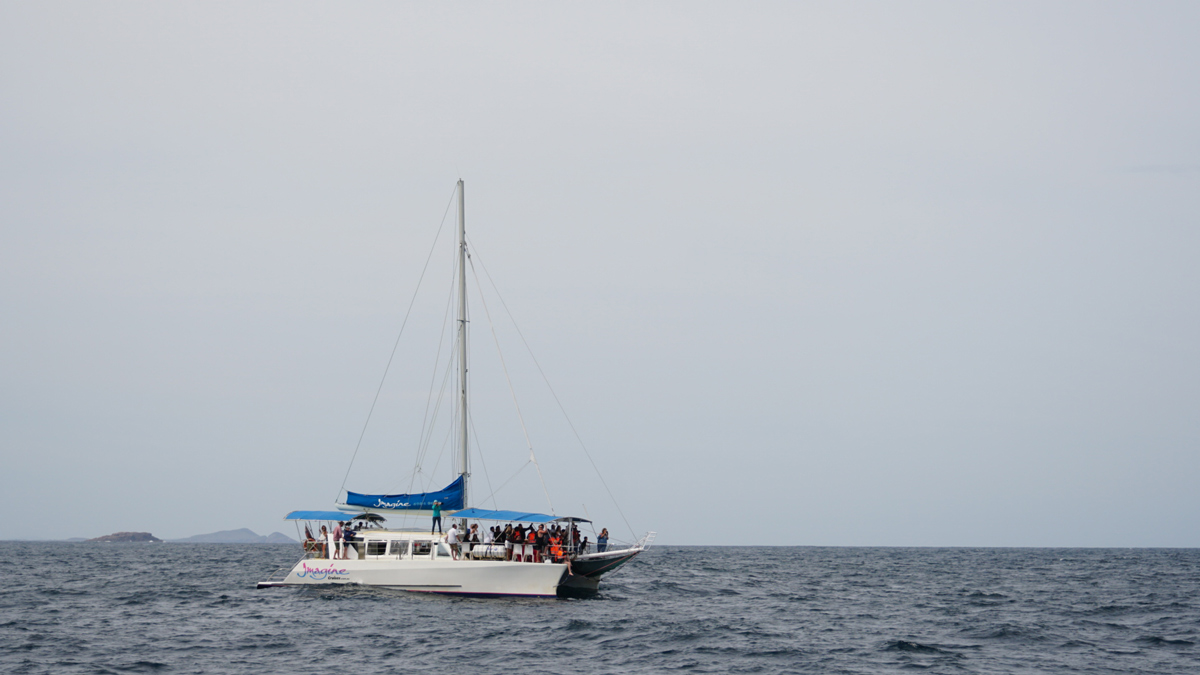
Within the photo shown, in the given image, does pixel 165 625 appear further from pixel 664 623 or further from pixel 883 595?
pixel 883 595

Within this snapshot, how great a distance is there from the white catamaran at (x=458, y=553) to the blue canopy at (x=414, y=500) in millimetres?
39

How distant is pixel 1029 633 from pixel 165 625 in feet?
90.8

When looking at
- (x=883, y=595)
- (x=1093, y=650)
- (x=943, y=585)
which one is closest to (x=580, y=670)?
(x=1093, y=650)

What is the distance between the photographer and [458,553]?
1496 inches

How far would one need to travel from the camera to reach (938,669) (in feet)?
83.3

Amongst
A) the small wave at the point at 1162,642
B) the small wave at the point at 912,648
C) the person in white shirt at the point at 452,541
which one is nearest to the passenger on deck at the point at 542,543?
the person in white shirt at the point at 452,541

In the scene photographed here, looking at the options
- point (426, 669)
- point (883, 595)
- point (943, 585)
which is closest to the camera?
point (426, 669)

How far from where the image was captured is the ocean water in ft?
84.1

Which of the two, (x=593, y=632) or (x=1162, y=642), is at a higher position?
(x=593, y=632)

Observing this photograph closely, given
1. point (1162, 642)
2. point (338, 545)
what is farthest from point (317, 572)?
point (1162, 642)

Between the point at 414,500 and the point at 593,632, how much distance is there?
12.6 m

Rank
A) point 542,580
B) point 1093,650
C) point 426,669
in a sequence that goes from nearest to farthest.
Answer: point 426,669 → point 1093,650 → point 542,580

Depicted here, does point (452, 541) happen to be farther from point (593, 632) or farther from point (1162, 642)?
point (1162, 642)

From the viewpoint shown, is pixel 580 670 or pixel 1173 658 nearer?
pixel 580 670
